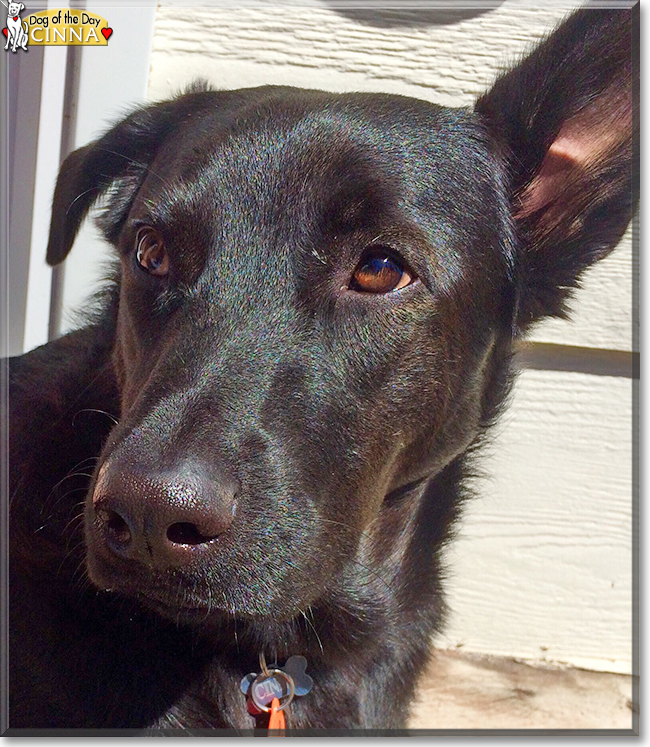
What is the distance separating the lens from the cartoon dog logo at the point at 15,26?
6.07 feet

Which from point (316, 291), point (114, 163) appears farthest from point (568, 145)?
point (114, 163)

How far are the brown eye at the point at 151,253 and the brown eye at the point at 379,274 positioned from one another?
42 centimetres

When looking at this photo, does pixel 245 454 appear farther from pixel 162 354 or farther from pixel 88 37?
pixel 88 37

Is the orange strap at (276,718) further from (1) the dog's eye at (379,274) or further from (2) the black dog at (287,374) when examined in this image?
(1) the dog's eye at (379,274)

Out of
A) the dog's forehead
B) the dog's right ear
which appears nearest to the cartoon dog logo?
the dog's right ear

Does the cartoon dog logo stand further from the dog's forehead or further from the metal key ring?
the metal key ring

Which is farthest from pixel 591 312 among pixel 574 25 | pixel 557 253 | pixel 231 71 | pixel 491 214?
pixel 231 71

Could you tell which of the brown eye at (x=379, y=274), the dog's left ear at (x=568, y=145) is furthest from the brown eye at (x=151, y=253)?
the dog's left ear at (x=568, y=145)

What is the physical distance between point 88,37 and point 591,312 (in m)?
1.68

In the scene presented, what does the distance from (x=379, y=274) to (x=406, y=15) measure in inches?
39.6

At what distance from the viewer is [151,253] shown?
67.2 inches

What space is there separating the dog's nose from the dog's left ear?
958 mm

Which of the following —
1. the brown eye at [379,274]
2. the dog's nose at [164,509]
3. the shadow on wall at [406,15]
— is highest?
the shadow on wall at [406,15]

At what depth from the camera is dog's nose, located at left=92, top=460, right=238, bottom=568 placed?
120 cm
